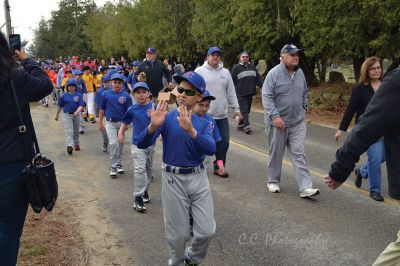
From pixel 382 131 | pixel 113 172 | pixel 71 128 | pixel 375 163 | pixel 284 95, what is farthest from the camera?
pixel 71 128

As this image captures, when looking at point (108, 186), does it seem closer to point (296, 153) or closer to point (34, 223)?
point (34, 223)

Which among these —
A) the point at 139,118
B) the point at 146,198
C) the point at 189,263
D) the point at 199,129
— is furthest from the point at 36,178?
the point at 146,198

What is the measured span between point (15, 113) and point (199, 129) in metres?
1.49

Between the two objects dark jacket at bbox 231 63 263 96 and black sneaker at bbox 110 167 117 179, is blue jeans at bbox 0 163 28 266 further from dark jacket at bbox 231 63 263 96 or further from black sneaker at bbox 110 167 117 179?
dark jacket at bbox 231 63 263 96

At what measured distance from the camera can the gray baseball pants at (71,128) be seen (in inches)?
416

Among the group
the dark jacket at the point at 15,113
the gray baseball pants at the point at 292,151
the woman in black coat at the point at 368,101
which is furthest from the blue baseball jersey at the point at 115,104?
the dark jacket at the point at 15,113

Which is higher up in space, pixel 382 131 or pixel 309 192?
pixel 382 131

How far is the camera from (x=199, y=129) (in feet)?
13.1

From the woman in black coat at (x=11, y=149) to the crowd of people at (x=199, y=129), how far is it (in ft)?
0.06

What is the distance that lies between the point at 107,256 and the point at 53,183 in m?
1.57

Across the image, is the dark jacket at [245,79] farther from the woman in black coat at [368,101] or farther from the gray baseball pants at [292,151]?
the woman in black coat at [368,101]

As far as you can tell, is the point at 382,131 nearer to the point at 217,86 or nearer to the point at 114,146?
the point at 217,86

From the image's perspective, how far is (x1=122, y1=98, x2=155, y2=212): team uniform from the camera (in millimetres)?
6238

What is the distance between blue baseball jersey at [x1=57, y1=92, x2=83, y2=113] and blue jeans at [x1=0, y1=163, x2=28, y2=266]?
7.50 meters
